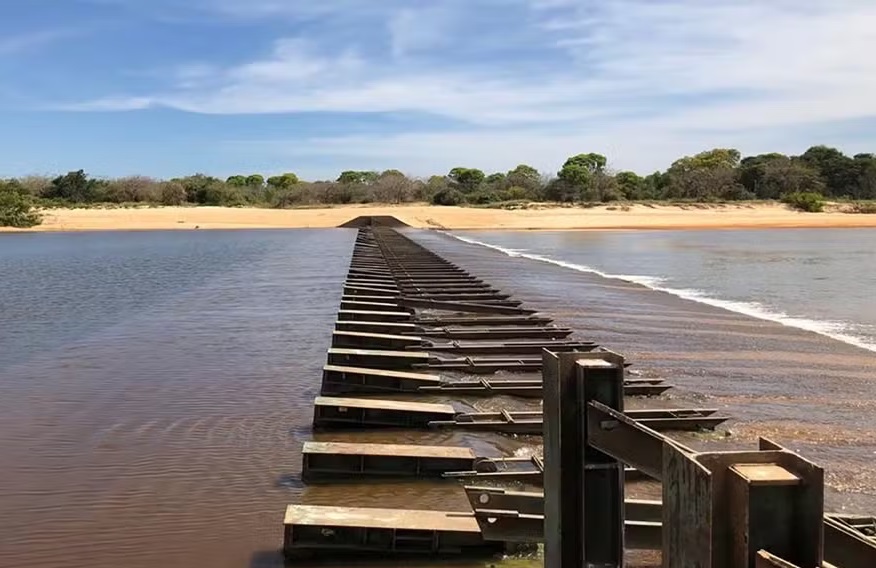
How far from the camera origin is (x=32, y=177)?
109125 mm

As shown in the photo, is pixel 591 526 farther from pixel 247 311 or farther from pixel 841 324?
pixel 247 311

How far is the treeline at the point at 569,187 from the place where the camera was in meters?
90.9

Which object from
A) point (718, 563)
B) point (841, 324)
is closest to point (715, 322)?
point (841, 324)

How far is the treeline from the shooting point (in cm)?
9094

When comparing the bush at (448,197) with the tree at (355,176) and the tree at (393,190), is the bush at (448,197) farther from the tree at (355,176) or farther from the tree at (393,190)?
the tree at (355,176)

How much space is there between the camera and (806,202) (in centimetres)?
8188

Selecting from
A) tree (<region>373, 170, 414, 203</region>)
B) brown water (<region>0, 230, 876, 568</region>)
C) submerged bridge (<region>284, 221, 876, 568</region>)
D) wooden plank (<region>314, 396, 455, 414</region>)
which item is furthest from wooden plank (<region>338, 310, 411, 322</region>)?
tree (<region>373, 170, 414, 203</region>)

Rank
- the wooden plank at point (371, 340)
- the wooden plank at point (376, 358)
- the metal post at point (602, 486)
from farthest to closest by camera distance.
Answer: the wooden plank at point (371, 340), the wooden plank at point (376, 358), the metal post at point (602, 486)

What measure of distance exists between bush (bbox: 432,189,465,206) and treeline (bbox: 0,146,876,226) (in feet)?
0.37

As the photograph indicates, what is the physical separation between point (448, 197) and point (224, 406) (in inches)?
3456

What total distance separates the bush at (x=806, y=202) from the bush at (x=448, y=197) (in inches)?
1328

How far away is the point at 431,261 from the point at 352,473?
67.1 ft

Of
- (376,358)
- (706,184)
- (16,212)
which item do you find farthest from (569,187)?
(376,358)

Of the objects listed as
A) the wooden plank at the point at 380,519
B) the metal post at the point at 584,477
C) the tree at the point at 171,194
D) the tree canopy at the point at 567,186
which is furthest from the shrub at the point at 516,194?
the metal post at the point at 584,477
